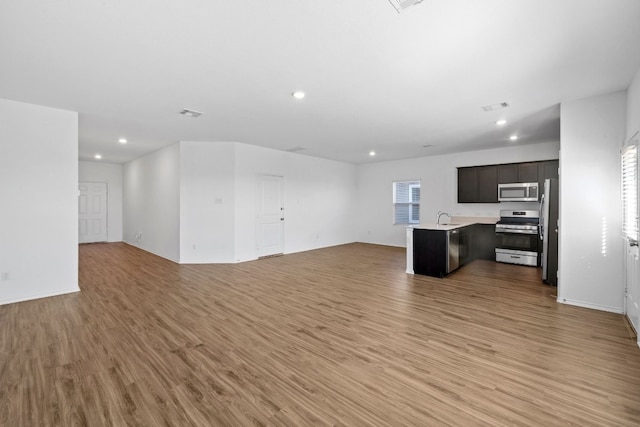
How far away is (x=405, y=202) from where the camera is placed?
897 centimetres

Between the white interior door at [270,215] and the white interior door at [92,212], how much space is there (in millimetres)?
6254

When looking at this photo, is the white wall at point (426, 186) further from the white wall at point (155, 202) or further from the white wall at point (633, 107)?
the white wall at point (155, 202)

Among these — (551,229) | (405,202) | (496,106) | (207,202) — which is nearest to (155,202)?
(207,202)

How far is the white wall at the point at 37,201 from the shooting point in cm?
381

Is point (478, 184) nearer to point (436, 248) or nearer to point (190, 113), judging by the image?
point (436, 248)

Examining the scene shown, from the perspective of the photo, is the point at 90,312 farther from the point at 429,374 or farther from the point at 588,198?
the point at 588,198

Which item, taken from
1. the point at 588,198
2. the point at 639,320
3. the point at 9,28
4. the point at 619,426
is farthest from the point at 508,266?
the point at 9,28

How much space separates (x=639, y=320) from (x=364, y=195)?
747 cm

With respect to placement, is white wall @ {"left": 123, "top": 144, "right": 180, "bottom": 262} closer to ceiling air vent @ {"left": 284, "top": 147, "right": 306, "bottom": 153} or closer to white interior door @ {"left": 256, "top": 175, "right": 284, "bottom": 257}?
white interior door @ {"left": 256, "top": 175, "right": 284, "bottom": 257}

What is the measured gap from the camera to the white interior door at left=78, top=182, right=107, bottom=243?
9.05m

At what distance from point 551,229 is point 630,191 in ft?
4.79

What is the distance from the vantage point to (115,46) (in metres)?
2.55

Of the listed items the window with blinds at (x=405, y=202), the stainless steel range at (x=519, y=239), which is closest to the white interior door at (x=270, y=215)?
the window with blinds at (x=405, y=202)

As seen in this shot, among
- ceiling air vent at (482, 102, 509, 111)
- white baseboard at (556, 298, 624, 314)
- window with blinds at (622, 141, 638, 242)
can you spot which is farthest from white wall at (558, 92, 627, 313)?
ceiling air vent at (482, 102, 509, 111)
